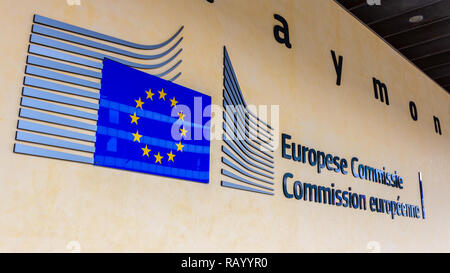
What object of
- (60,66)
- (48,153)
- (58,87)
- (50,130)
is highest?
(60,66)

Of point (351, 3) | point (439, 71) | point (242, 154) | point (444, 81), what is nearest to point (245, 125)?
point (242, 154)

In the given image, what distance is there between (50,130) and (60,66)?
0.31 meters

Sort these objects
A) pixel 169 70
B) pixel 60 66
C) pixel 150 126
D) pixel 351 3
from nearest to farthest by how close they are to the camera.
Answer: pixel 60 66 → pixel 150 126 → pixel 169 70 → pixel 351 3

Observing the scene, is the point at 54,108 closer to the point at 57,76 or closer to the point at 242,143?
the point at 57,76

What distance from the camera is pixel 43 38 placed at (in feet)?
6.34

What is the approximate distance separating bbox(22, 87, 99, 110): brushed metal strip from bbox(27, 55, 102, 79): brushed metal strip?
13cm

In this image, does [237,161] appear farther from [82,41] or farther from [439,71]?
[439,71]

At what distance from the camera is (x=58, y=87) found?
6.38 feet

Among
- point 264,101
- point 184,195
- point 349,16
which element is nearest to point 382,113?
point 349,16

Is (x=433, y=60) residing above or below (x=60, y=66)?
above

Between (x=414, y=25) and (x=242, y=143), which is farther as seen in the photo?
(x=414, y=25)

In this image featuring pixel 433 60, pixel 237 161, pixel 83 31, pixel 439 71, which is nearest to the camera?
pixel 83 31
